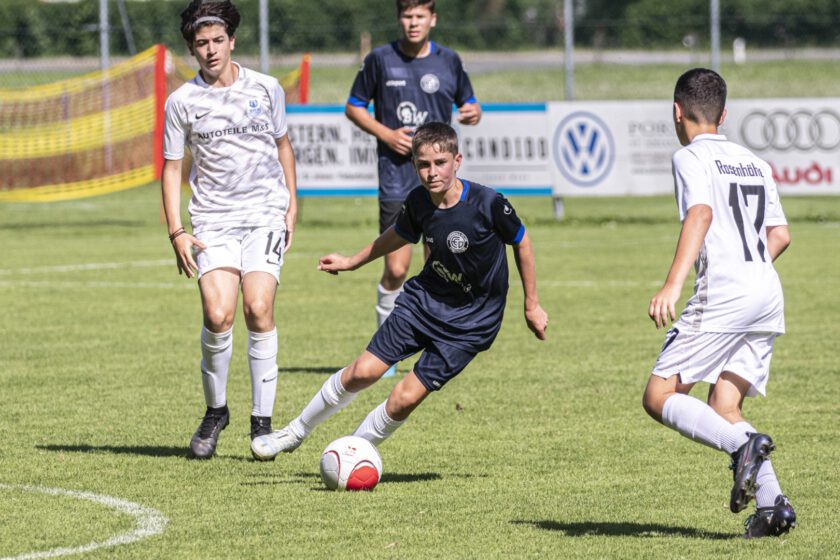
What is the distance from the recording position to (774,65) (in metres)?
34.7

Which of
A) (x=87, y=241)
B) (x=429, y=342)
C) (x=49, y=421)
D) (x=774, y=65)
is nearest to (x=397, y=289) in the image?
(x=49, y=421)

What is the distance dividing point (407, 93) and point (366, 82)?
0.35 metres

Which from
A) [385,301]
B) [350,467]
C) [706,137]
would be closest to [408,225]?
[350,467]

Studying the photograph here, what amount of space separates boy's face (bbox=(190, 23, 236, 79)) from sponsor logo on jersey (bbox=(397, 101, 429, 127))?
107 inches

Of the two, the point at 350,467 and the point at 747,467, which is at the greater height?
the point at 747,467

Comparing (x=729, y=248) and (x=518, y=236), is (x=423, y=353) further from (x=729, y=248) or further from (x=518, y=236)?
(x=729, y=248)

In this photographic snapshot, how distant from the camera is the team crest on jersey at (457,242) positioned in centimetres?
664

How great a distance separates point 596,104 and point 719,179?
607 inches

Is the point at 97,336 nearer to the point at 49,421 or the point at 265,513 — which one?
the point at 49,421

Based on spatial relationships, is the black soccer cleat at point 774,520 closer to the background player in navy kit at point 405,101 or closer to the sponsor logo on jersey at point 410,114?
the background player in navy kit at point 405,101

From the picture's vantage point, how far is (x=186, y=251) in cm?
731

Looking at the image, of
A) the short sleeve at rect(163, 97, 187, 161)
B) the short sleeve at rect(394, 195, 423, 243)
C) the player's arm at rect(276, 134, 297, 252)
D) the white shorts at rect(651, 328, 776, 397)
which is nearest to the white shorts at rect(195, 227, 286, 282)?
the player's arm at rect(276, 134, 297, 252)

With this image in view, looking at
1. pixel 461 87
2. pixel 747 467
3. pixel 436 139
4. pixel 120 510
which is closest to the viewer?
pixel 747 467

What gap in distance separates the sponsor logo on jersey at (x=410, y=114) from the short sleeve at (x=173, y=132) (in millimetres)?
2796
